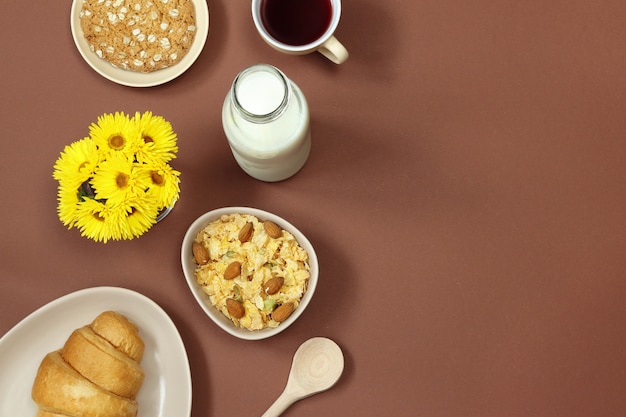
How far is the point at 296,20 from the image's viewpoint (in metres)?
1.00

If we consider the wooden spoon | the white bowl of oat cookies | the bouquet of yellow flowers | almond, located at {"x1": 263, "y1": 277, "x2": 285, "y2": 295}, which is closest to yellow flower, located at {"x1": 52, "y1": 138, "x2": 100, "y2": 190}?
the bouquet of yellow flowers

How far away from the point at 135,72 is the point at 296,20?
0.26m

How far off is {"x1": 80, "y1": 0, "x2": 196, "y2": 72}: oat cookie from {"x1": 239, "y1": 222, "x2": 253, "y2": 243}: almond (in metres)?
0.28

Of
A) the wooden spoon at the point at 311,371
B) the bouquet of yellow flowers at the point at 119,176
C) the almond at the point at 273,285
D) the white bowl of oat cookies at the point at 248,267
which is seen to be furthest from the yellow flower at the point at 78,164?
the wooden spoon at the point at 311,371

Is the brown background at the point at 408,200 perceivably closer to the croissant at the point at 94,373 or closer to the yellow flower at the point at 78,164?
the croissant at the point at 94,373

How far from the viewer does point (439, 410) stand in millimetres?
1032

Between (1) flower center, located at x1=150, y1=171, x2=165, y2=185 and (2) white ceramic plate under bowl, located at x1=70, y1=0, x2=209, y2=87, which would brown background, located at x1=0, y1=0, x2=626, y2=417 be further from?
(1) flower center, located at x1=150, y1=171, x2=165, y2=185

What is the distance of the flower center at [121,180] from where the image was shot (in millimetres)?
852

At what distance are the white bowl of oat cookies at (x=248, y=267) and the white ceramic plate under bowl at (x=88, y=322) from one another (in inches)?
3.1

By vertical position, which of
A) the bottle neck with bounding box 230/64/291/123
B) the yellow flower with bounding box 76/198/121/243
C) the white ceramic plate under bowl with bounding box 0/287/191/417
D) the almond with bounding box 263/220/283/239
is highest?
the bottle neck with bounding box 230/64/291/123

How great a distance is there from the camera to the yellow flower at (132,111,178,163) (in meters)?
0.86

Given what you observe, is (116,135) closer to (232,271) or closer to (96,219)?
(96,219)

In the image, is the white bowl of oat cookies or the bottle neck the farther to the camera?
the white bowl of oat cookies

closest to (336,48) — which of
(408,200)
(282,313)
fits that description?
(408,200)
